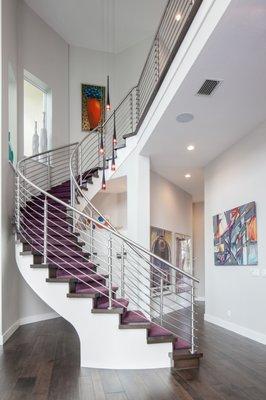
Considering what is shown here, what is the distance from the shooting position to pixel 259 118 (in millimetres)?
6090

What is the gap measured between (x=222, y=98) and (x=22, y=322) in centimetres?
537

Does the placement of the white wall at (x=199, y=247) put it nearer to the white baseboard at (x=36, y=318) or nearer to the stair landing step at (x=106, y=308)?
the white baseboard at (x=36, y=318)

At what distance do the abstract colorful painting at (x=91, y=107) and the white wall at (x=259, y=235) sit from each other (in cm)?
346

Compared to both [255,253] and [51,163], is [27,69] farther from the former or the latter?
[255,253]

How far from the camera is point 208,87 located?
4902mm

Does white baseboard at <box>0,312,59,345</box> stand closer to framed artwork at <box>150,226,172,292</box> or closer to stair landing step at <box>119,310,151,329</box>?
stair landing step at <box>119,310,151,329</box>

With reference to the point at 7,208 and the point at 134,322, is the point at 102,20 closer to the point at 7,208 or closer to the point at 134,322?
the point at 7,208

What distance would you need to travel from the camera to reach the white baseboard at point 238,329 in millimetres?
6189

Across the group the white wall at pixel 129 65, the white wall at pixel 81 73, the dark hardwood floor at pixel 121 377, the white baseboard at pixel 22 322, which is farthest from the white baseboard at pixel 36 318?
the white wall at pixel 129 65

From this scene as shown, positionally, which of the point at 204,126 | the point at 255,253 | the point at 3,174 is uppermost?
the point at 204,126

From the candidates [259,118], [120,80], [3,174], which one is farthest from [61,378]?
[120,80]

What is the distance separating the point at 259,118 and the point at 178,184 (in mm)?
4962

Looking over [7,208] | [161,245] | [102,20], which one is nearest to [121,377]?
[7,208]

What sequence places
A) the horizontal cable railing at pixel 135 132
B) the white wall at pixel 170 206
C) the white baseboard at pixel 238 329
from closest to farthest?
the horizontal cable railing at pixel 135 132 → the white baseboard at pixel 238 329 → the white wall at pixel 170 206
